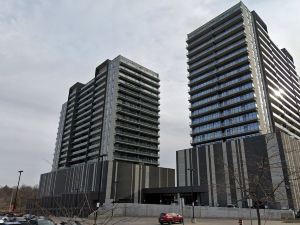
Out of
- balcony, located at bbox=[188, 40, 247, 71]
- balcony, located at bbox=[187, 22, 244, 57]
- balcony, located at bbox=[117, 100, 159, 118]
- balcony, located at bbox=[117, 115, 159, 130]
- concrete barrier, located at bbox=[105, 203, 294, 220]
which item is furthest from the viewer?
balcony, located at bbox=[117, 100, 159, 118]

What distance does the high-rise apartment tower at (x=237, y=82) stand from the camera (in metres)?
88.5

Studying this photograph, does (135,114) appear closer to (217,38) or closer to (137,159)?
(137,159)

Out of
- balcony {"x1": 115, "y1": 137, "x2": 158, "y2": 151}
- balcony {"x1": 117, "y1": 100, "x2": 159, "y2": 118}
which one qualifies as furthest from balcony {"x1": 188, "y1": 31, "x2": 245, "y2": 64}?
balcony {"x1": 115, "y1": 137, "x2": 158, "y2": 151}

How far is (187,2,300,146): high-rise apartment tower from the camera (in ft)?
290

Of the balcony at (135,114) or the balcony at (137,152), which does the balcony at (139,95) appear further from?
the balcony at (137,152)

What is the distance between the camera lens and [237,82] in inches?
3664

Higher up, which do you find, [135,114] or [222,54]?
[222,54]

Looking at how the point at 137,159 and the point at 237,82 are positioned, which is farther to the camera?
the point at 137,159

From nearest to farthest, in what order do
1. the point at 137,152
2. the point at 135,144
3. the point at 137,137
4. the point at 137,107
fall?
the point at 137,152
the point at 135,144
the point at 137,137
the point at 137,107

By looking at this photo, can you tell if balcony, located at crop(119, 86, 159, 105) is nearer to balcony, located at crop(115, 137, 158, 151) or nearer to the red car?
balcony, located at crop(115, 137, 158, 151)

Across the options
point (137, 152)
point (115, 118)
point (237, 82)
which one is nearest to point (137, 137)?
point (137, 152)

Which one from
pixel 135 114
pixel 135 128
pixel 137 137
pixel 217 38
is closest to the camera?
pixel 217 38

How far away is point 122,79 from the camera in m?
121

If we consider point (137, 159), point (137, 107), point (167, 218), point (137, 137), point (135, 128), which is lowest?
point (167, 218)
